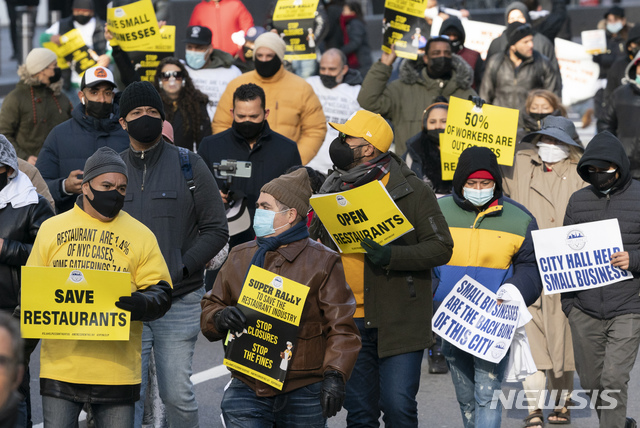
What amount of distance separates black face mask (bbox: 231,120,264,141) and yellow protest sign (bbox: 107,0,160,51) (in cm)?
325

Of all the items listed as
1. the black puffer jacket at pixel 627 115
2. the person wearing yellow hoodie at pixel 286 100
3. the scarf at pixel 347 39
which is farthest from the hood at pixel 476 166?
the scarf at pixel 347 39

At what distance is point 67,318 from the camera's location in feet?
17.7

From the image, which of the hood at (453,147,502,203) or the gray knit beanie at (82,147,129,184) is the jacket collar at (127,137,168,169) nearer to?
the gray knit beanie at (82,147,129,184)

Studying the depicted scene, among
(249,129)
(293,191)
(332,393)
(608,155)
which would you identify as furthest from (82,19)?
(332,393)

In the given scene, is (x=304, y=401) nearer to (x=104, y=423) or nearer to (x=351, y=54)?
(x=104, y=423)

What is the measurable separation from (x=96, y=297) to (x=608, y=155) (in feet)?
11.3

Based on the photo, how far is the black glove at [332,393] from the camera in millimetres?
5250

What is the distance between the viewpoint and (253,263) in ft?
18.0

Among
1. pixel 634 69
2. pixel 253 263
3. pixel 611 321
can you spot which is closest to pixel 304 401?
pixel 253 263

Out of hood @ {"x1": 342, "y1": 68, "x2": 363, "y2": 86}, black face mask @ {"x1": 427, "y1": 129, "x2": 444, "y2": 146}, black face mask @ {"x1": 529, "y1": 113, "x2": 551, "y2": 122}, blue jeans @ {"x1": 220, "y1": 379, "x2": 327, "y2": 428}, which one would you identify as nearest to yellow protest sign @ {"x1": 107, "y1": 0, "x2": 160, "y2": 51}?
hood @ {"x1": 342, "y1": 68, "x2": 363, "y2": 86}

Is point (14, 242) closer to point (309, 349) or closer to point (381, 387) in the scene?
point (309, 349)

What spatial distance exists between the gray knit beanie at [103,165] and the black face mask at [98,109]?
1926 millimetres

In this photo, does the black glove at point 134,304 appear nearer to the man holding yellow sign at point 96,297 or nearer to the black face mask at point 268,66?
the man holding yellow sign at point 96,297

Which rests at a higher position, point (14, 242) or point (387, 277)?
point (14, 242)
